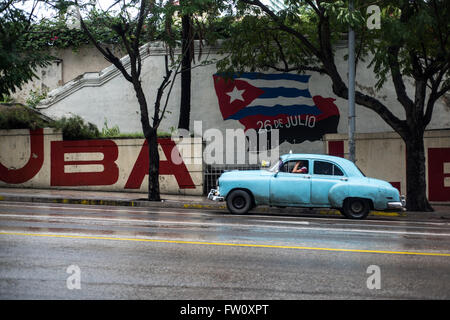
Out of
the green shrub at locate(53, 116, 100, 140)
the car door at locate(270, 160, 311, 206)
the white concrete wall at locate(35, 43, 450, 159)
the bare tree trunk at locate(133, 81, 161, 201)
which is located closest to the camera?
the car door at locate(270, 160, 311, 206)

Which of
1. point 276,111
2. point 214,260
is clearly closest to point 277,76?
point 276,111

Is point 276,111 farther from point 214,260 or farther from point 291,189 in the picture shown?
point 214,260

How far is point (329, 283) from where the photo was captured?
6.43 metres

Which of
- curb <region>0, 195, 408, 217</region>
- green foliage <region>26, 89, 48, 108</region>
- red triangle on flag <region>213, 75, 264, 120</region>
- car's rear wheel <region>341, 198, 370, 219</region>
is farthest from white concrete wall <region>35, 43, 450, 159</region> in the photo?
car's rear wheel <region>341, 198, 370, 219</region>

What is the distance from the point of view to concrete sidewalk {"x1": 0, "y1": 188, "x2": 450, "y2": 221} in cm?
1715

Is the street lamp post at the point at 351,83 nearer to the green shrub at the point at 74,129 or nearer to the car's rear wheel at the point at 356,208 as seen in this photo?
the car's rear wheel at the point at 356,208

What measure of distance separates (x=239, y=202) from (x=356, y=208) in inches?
125

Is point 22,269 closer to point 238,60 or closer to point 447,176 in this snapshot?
point 238,60

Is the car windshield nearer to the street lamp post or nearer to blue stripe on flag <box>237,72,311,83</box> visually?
the street lamp post

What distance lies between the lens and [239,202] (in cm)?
1518

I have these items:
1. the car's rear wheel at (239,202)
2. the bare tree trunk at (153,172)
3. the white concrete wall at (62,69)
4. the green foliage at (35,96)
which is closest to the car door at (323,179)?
the car's rear wheel at (239,202)

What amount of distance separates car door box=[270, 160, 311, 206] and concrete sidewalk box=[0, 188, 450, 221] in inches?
77.0
